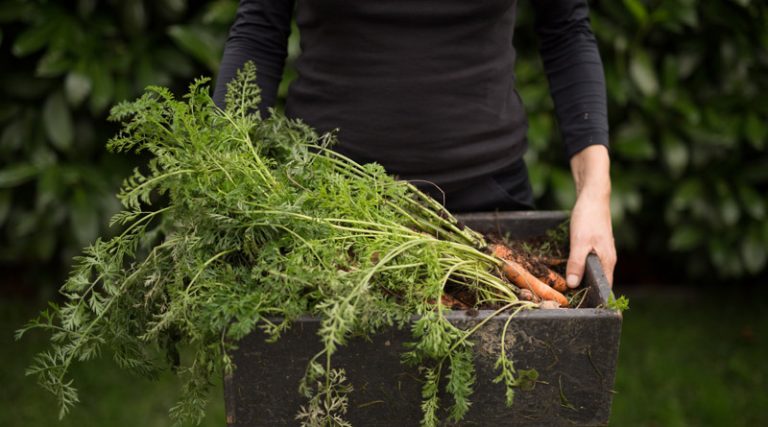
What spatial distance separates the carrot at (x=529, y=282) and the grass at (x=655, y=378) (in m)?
2.22

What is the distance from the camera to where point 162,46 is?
3486 millimetres

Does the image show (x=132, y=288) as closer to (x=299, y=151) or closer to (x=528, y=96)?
(x=299, y=151)

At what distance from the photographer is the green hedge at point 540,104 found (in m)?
3.30

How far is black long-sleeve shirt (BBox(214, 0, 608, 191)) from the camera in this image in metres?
1.62

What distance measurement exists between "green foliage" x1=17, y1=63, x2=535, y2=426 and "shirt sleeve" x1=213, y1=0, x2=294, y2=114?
1.02ft

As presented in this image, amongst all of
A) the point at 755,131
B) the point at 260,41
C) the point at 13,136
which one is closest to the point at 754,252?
the point at 755,131

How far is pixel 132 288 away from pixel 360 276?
0.44 m

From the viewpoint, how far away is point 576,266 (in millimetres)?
1526

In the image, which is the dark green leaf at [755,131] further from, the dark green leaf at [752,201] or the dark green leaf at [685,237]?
the dark green leaf at [685,237]

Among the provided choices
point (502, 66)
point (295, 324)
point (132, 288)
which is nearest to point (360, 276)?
point (295, 324)

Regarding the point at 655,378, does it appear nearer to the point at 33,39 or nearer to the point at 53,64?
the point at 53,64

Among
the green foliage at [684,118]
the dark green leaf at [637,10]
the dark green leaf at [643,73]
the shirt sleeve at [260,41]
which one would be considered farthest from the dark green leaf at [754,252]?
the shirt sleeve at [260,41]

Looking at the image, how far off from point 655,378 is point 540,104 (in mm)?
1420

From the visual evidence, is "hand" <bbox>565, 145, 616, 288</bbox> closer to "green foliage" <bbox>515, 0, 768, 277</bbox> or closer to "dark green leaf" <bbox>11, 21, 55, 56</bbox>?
"green foliage" <bbox>515, 0, 768, 277</bbox>
